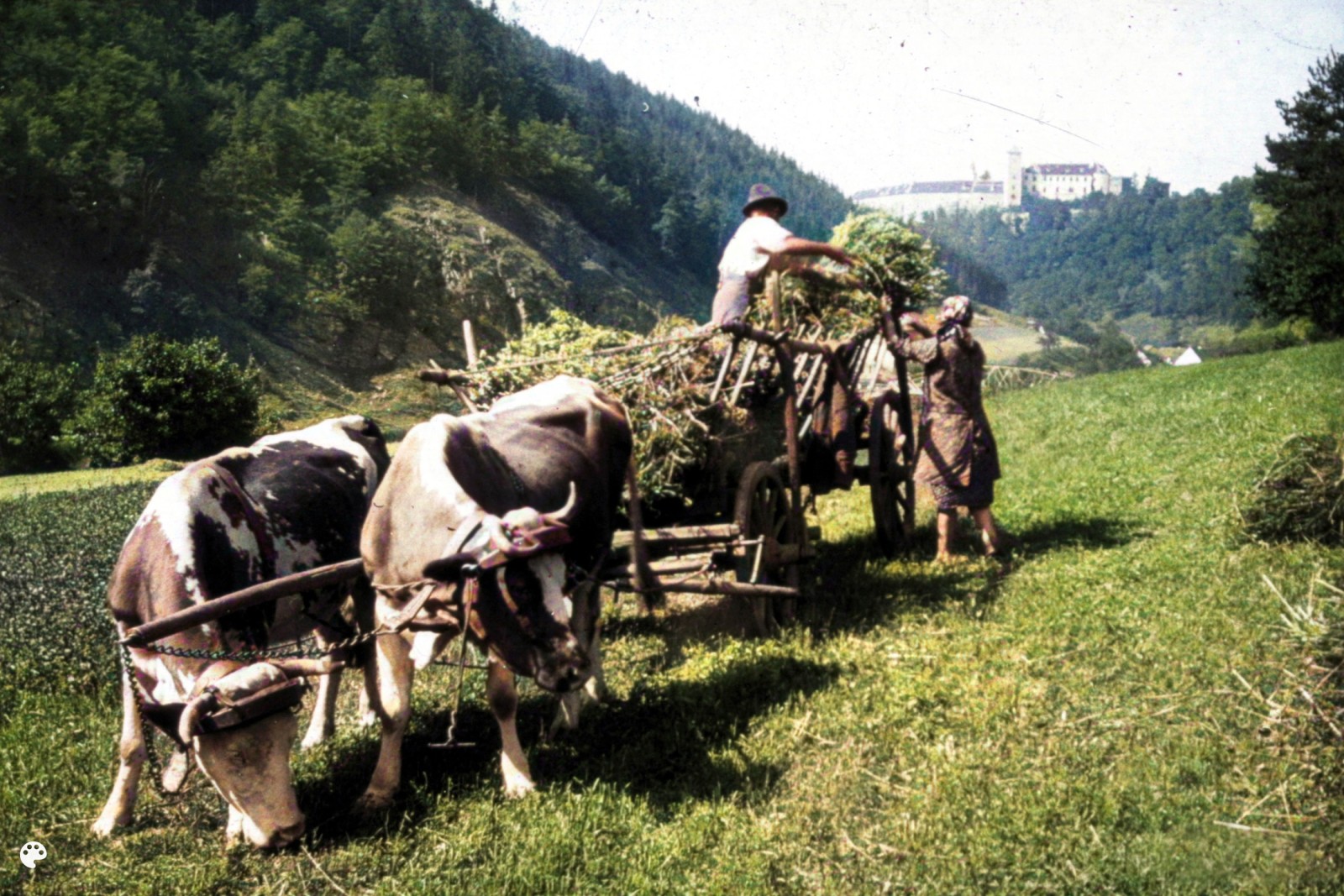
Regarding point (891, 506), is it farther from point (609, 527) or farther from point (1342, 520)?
point (609, 527)

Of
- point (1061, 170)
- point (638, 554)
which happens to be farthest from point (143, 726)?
point (1061, 170)

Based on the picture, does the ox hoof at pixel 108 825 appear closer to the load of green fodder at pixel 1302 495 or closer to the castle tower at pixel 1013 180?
the load of green fodder at pixel 1302 495

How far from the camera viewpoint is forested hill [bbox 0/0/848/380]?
2422 centimetres

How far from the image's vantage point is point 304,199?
96.0 ft

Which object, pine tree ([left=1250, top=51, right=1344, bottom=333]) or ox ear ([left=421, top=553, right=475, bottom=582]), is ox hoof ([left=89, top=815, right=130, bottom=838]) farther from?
pine tree ([left=1250, top=51, right=1344, bottom=333])

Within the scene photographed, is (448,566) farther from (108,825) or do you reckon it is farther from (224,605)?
(108,825)

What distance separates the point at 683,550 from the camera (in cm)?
732

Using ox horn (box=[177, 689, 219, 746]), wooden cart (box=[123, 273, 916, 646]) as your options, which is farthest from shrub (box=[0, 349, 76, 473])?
ox horn (box=[177, 689, 219, 746])

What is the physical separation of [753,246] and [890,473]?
295 cm

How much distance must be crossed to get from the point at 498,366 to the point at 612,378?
2.66 feet

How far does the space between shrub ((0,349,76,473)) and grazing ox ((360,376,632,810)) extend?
1286cm

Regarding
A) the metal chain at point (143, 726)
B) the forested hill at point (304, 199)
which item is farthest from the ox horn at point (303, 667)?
the forested hill at point (304, 199)

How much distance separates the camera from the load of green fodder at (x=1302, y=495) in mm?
8484

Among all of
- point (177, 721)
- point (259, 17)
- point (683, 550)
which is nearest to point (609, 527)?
point (683, 550)
